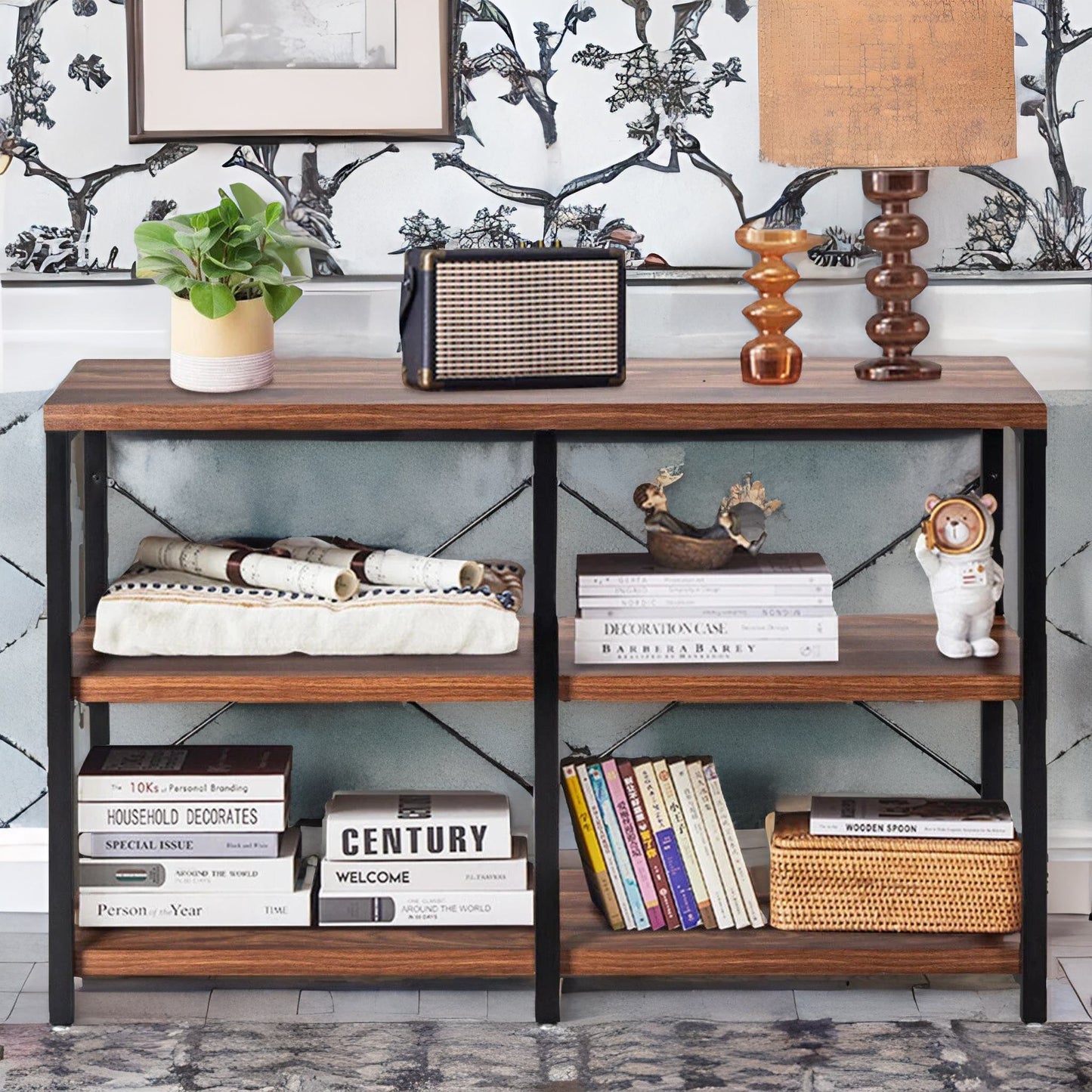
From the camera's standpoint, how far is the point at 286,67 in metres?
2.29

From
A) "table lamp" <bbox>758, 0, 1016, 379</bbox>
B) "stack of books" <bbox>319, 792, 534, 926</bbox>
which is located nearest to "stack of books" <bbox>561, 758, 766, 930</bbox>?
"stack of books" <bbox>319, 792, 534, 926</bbox>

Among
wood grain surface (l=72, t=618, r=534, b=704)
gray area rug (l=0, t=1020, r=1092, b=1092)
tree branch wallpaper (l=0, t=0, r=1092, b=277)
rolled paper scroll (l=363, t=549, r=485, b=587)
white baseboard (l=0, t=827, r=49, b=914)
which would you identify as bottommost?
gray area rug (l=0, t=1020, r=1092, b=1092)

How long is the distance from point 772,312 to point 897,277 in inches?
8.5

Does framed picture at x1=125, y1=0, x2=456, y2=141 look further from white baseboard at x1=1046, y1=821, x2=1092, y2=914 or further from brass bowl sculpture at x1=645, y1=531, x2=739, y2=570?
white baseboard at x1=1046, y1=821, x2=1092, y2=914

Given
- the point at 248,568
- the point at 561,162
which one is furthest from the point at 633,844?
the point at 561,162

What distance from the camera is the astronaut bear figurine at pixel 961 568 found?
82.7 inches

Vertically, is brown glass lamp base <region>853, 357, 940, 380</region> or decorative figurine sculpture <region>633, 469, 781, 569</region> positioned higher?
A: brown glass lamp base <region>853, 357, 940, 380</region>

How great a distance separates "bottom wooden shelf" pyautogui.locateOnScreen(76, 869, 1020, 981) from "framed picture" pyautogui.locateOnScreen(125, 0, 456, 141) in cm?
121

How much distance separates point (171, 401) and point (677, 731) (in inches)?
39.5

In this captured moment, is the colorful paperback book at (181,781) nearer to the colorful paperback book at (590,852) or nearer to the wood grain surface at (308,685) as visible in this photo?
the wood grain surface at (308,685)

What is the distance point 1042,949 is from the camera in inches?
84.4

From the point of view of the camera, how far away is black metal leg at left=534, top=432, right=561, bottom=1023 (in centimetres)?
205

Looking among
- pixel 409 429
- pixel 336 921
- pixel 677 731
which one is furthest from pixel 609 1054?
pixel 409 429

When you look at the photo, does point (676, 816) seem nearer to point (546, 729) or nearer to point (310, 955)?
point (546, 729)
